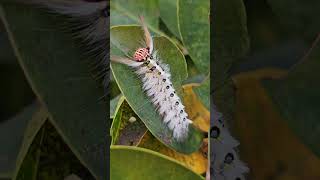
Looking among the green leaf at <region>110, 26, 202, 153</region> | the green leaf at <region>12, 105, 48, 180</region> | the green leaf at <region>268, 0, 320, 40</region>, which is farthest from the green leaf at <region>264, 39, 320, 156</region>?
the green leaf at <region>12, 105, 48, 180</region>

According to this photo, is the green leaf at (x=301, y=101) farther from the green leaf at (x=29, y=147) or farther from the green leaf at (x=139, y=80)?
the green leaf at (x=29, y=147)

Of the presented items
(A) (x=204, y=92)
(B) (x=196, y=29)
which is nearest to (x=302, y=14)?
(B) (x=196, y=29)

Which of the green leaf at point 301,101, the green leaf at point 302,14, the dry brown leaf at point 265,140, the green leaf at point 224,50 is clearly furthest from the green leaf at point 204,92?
the green leaf at point 302,14

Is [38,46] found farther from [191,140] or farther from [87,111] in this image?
[191,140]

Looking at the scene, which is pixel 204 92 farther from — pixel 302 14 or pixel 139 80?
pixel 302 14

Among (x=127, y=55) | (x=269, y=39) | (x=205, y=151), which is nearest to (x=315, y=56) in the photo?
(x=269, y=39)
